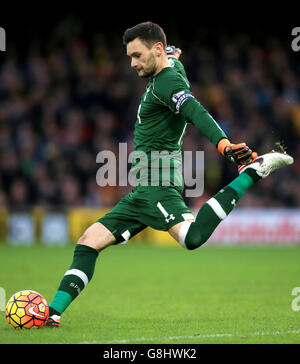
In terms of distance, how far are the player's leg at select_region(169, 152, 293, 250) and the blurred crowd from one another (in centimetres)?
1037

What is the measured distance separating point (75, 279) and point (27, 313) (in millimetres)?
492

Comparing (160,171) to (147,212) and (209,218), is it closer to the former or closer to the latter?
(147,212)

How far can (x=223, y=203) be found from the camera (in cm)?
534

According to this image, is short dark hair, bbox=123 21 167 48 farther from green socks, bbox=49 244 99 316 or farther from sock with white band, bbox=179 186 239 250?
green socks, bbox=49 244 99 316

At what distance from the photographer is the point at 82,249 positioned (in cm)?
579

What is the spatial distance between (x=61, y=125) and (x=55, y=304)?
13.2 m

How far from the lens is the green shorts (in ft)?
18.3

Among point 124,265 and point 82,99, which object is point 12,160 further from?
point 124,265

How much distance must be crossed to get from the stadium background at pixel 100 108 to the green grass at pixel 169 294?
194cm

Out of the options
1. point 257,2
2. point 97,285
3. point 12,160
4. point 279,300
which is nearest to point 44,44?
point 12,160

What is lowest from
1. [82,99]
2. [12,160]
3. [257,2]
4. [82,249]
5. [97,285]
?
[97,285]

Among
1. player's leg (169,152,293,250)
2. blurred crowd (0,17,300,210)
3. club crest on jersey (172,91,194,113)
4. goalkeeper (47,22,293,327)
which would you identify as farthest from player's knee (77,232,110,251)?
blurred crowd (0,17,300,210)

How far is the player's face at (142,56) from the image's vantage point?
217 inches

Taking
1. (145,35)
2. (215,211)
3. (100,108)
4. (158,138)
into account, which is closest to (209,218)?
(215,211)
